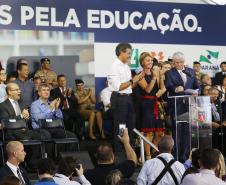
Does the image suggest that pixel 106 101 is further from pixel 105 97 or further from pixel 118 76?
pixel 118 76

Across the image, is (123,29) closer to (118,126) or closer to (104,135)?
(104,135)

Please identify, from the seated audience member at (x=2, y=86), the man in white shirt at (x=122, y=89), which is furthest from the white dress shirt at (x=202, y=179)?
the seated audience member at (x=2, y=86)

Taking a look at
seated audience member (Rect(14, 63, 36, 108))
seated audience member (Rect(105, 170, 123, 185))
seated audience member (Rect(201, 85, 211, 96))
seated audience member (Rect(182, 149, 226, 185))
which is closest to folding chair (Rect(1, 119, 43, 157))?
seated audience member (Rect(14, 63, 36, 108))

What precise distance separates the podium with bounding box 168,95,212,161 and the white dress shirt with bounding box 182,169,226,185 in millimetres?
4312

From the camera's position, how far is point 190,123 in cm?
1090

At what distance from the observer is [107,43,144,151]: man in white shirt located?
11.2 meters

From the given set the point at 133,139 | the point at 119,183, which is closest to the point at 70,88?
the point at 133,139

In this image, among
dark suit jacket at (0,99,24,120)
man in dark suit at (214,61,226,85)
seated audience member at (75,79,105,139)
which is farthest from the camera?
man in dark suit at (214,61,226,85)

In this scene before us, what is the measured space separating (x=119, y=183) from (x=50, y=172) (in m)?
1.19

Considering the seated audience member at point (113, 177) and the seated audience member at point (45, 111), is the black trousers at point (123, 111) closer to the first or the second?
the seated audience member at point (45, 111)

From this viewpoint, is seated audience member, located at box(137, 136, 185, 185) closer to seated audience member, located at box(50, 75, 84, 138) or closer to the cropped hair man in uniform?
seated audience member, located at box(50, 75, 84, 138)

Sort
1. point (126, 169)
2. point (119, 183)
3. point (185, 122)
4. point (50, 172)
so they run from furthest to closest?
point (185, 122)
point (126, 169)
point (50, 172)
point (119, 183)

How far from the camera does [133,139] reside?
11484 mm

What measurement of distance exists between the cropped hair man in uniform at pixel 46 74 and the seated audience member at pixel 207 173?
282 inches
